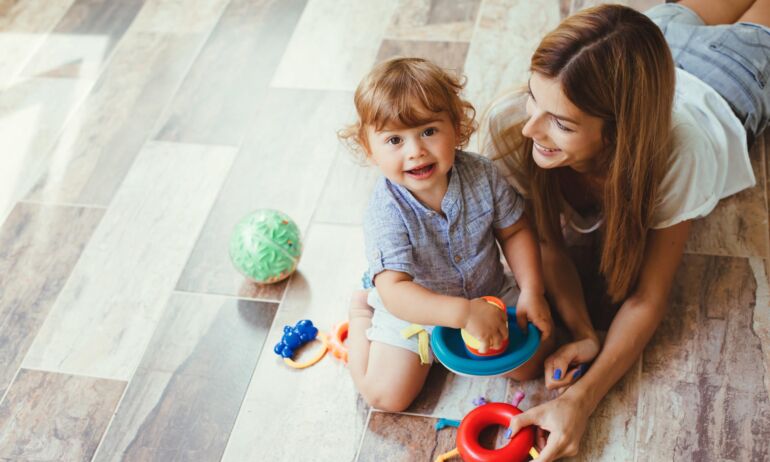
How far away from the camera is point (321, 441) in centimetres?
147

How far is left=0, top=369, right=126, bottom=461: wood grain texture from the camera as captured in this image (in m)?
1.52

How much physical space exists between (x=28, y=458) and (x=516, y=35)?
59.1 inches

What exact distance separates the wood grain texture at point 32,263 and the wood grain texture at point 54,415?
6 centimetres

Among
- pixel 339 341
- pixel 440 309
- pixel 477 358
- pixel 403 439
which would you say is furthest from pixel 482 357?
pixel 339 341

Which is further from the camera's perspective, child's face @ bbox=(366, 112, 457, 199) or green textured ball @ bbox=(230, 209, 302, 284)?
green textured ball @ bbox=(230, 209, 302, 284)

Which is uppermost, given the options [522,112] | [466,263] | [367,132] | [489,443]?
Result: [367,132]

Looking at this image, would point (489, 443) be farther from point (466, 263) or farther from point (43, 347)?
point (43, 347)

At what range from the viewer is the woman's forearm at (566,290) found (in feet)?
4.94

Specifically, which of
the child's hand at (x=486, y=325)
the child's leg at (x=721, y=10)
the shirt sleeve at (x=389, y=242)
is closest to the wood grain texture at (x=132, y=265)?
the shirt sleeve at (x=389, y=242)

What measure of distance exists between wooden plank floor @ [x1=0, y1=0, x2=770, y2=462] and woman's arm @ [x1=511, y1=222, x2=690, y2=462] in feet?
0.17

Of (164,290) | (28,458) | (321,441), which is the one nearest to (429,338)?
(321,441)

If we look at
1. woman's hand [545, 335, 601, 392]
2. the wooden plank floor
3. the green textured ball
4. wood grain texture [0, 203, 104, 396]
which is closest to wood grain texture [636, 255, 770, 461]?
the wooden plank floor

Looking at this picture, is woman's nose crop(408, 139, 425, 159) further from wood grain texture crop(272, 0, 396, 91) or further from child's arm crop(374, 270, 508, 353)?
wood grain texture crop(272, 0, 396, 91)

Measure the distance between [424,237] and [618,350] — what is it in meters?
0.39
